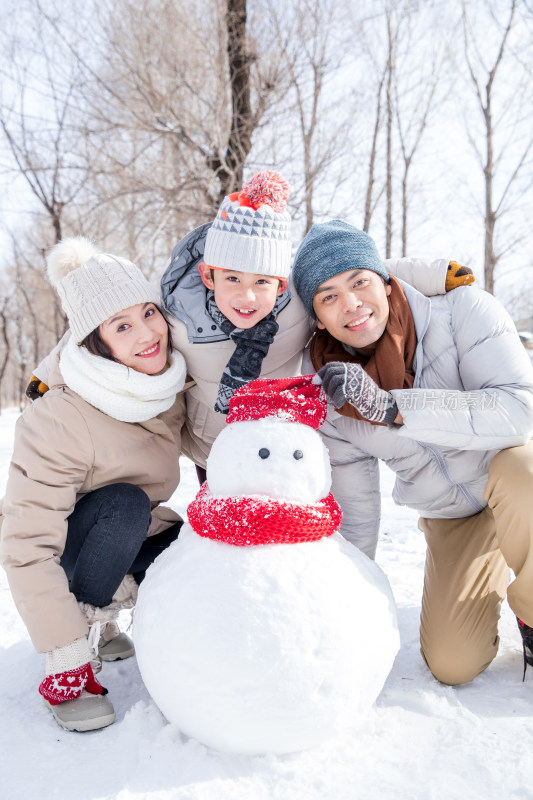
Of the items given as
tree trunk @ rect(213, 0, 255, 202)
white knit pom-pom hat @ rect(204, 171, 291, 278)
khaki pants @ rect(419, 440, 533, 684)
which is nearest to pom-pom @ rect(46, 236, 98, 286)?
white knit pom-pom hat @ rect(204, 171, 291, 278)

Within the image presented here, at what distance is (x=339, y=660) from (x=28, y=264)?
1555 centimetres

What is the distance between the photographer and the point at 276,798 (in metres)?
1.20

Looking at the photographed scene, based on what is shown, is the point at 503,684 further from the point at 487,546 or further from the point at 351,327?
the point at 351,327

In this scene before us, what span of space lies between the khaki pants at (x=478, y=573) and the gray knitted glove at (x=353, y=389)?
0.44 m

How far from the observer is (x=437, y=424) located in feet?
5.63

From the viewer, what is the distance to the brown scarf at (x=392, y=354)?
182cm

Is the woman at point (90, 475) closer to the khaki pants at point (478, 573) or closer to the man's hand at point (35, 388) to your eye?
the man's hand at point (35, 388)

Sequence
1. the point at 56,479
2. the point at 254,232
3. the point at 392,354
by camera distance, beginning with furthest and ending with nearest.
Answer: the point at 254,232 → the point at 392,354 → the point at 56,479

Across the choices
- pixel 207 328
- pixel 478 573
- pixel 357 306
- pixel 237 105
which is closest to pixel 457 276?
pixel 357 306

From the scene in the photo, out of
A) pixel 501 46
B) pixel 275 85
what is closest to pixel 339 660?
pixel 275 85

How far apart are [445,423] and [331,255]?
0.64 m

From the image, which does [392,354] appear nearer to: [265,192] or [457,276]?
[457,276]

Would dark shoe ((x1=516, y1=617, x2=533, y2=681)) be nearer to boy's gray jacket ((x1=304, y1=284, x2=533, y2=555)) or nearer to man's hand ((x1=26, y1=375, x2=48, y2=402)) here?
boy's gray jacket ((x1=304, y1=284, x2=533, y2=555))

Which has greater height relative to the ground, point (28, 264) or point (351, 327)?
point (351, 327)
